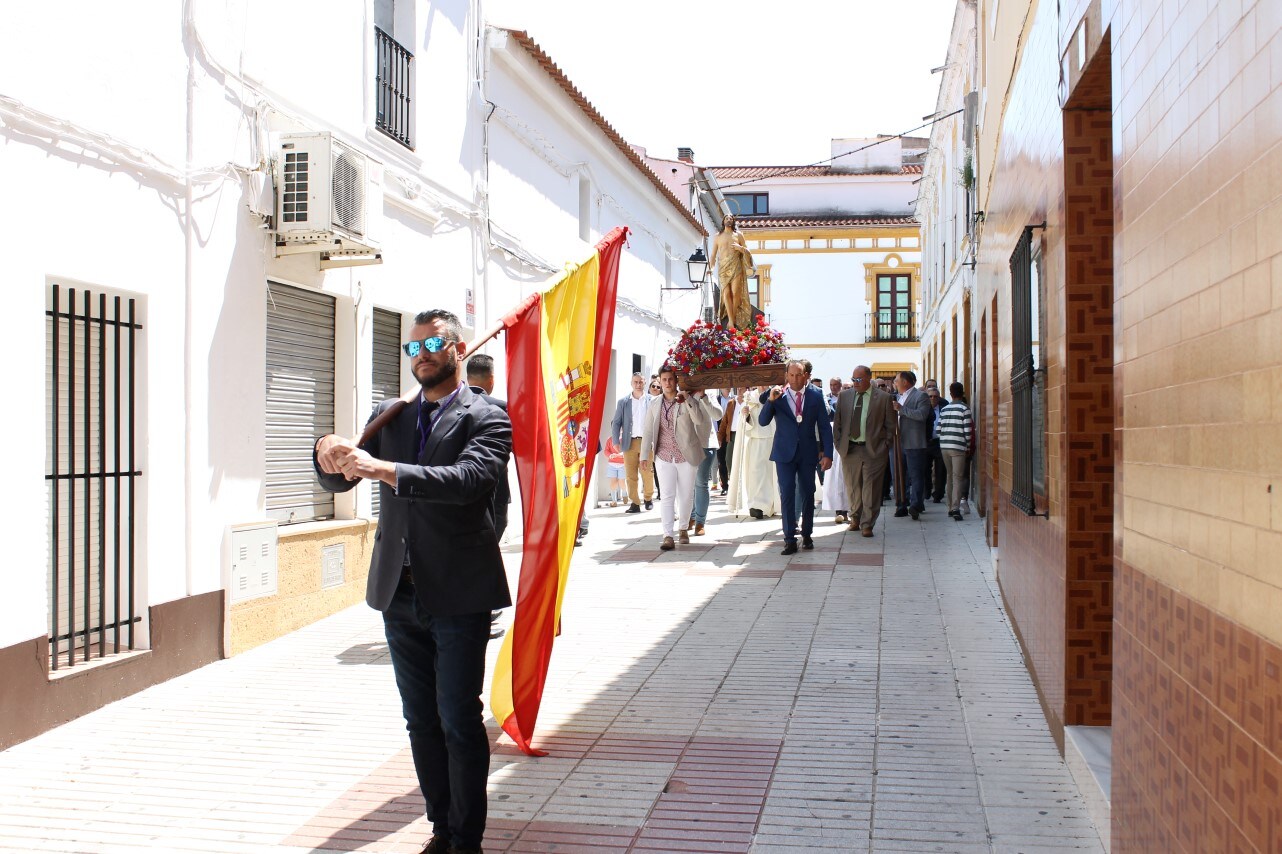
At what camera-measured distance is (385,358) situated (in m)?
10.1

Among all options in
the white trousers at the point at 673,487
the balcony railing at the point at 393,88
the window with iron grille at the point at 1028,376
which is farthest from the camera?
the white trousers at the point at 673,487

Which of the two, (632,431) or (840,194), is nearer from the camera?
(632,431)

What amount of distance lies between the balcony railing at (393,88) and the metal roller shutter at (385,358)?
5.04ft

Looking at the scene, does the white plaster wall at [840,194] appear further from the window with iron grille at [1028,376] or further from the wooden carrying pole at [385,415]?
the wooden carrying pole at [385,415]

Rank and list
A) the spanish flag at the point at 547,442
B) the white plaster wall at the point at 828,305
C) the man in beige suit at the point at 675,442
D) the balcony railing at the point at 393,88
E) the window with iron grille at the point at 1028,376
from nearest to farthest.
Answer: the spanish flag at the point at 547,442
the window with iron grille at the point at 1028,376
the balcony railing at the point at 393,88
the man in beige suit at the point at 675,442
the white plaster wall at the point at 828,305

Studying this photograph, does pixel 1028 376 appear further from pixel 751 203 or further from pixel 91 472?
pixel 751 203

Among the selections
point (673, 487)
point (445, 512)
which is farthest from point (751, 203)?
point (445, 512)

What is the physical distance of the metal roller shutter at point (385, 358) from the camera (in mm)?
9906

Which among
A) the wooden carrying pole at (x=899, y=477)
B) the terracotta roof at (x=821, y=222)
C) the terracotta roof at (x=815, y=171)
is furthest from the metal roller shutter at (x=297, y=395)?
the terracotta roof at (x=815, y=171)

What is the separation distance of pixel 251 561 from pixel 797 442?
18.4ft

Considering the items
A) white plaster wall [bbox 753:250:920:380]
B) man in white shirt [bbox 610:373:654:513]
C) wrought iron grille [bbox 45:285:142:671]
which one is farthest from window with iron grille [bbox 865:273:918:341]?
wrought iron grille [bbox 45:285:142:671]

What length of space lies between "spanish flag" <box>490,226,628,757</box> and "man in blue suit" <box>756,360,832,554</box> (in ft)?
20.7

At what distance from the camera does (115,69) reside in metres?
6.33

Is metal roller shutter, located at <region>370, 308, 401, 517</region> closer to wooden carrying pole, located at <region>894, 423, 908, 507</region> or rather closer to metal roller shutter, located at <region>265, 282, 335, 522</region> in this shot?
metal roller shutter, located at <region>265, 282, 335, 522</region>
